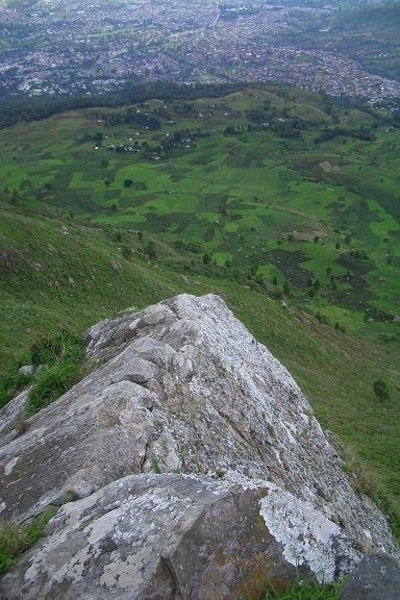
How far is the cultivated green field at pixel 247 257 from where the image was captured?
4347 cm

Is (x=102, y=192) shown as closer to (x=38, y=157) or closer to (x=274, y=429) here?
(x=38, y=157)

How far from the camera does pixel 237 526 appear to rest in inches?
309

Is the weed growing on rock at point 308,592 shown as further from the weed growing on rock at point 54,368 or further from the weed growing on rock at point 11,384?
the weed growing on rock at point 11,384

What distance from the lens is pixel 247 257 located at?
124 metres

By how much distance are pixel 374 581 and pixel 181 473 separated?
4227 millimetres

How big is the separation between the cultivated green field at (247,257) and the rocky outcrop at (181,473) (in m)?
4.04

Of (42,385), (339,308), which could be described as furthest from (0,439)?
(339,308)

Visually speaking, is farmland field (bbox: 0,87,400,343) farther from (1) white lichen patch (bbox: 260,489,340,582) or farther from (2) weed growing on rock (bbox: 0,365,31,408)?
(1) white lichen patch (bbox: 260,489,340,582)

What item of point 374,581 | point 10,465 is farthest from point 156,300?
point 374,581

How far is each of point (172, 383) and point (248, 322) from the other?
43609mm

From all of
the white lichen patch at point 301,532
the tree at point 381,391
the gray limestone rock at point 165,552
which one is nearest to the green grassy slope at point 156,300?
the tree at point 381,391

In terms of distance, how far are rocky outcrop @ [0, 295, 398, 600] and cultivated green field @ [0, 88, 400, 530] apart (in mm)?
4036

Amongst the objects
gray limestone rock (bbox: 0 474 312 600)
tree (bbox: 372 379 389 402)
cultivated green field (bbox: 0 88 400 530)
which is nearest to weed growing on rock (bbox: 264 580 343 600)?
gray limestone rock (bbox: 0 474 312 600)

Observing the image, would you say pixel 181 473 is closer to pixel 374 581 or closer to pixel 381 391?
pixel 374 581
